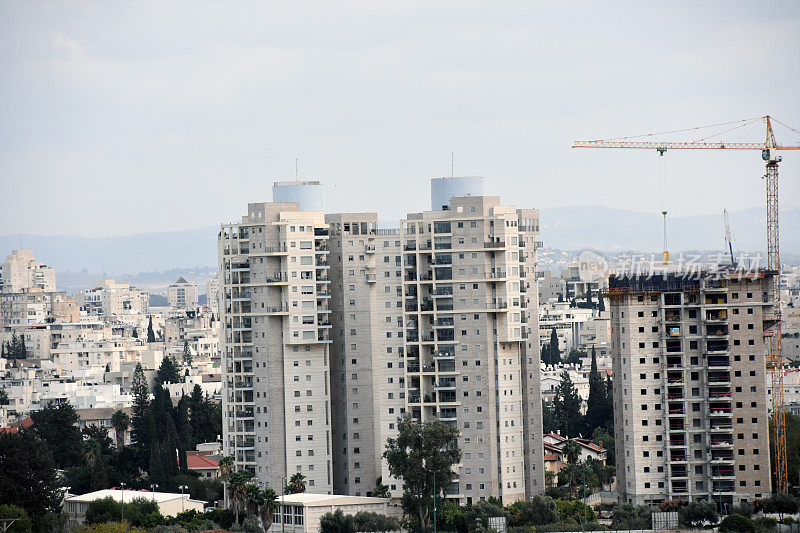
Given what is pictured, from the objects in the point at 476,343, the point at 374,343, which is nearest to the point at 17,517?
the point at 374,343

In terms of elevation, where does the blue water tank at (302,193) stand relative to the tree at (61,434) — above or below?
above

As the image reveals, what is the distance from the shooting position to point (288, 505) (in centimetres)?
11388

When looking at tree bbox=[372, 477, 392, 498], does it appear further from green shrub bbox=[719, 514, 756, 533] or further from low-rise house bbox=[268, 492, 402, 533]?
green shrub bbox=[719, 514, 756, 533]

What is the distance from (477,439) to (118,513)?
2870 centimetres

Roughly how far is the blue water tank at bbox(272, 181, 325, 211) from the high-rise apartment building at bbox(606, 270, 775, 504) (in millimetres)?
35674

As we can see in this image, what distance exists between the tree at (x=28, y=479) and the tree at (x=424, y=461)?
26.6m

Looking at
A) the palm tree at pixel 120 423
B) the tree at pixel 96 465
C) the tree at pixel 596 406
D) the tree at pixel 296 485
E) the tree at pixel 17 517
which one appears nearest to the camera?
the tree at pixel 17 517

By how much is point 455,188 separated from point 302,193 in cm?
1545

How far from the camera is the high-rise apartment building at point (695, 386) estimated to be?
112m

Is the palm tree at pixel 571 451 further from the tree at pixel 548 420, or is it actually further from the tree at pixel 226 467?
the tree at pixel 226 467

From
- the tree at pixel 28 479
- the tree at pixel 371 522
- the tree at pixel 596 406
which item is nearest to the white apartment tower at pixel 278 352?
the tree at pixel 371 522

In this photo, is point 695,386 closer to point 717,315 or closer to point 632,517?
point 717,315

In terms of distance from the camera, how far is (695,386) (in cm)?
11281

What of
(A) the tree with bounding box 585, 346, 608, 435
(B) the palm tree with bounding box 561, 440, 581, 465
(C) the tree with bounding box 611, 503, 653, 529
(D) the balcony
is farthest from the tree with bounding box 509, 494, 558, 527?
(A) the tree with bounding box 585, 346, 608, 435
